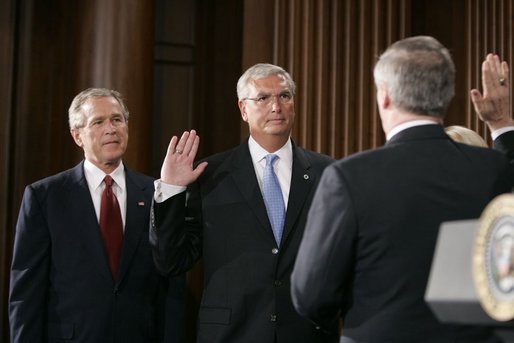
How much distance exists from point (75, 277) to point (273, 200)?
2.85 ft

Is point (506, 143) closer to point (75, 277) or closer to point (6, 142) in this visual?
point (75, 277)

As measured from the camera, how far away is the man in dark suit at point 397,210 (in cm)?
207

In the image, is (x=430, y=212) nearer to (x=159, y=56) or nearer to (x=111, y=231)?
(x=111, y=231)

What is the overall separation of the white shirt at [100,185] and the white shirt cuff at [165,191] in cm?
48

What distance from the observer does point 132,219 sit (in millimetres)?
3592

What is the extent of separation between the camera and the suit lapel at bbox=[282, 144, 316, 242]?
3.20 metres

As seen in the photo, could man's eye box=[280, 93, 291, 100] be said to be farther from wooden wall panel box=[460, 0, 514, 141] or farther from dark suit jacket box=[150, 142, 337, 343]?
wooden wall panel box=[460, 0, 514, 141]

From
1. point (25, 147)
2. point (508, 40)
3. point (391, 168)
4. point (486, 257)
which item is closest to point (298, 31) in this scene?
point (508, 40)

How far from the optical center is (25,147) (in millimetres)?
4703

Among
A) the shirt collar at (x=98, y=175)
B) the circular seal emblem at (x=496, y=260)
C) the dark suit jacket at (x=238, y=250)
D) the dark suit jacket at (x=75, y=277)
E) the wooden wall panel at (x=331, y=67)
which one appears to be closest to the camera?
the circular seal emblem at (x=496, y=260)

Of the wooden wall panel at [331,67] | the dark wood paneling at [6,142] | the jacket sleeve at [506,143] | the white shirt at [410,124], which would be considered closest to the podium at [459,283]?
the white shirt at [410,124]

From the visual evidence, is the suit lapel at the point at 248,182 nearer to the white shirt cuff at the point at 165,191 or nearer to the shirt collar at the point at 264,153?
the shirt collar at the point at 264,153

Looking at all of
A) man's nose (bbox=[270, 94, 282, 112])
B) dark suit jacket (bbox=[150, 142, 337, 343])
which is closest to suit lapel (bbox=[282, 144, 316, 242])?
dark suit jacket (bbox=[150, 142, 337, 343])

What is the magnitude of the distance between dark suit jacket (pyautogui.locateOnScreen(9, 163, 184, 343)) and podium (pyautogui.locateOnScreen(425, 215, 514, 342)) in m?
1.94
